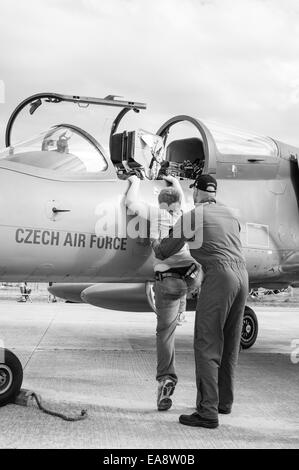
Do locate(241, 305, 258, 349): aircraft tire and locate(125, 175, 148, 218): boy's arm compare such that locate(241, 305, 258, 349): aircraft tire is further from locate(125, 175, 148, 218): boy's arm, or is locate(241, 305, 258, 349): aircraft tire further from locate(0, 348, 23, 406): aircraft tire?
locate(0, 348, 23, 406): aircraft tire

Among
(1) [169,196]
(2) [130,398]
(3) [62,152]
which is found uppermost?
(3) [62,152]

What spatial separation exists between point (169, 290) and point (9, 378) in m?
1.38

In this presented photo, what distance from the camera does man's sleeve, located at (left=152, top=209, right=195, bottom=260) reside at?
413 centimetres

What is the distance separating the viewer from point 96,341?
30.6 feet

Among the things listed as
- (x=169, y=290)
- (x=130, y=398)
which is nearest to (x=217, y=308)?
(x=169, y=290)

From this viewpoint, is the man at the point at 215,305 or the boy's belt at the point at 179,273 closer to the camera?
the man at the point at 215,305

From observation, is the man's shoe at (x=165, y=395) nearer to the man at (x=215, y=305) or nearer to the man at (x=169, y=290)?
the man at (x=169, y=290)

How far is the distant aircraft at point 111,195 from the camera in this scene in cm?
439

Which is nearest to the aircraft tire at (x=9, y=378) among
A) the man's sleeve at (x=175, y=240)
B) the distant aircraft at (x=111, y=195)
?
the distant aircraft at (x=111, y=195)

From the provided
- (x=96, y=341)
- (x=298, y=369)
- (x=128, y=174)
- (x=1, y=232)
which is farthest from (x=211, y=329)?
(x=96, y=341)

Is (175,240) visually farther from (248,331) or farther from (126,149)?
(248,331)

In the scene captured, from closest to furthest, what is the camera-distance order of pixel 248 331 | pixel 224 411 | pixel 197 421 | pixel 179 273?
1. pixel 197 421
2. pixel 224 411
3. pixel 179 273
4. pixel 248 331

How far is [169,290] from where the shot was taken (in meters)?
4.40

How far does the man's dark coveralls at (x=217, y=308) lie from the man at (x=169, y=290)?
0.37 metres
